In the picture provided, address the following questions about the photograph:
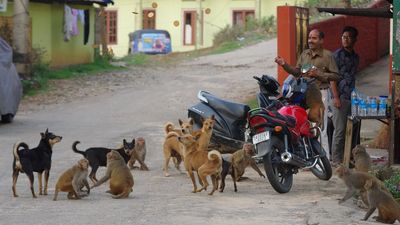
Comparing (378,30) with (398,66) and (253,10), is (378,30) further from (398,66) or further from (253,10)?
(253,10)

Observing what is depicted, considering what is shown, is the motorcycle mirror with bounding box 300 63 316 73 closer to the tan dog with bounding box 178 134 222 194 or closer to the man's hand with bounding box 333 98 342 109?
the man's hand with bounding box 333 98 342 109

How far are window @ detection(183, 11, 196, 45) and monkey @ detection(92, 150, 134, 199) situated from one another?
4095 cm

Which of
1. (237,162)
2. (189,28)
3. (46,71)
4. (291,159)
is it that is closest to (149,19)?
(189,28)

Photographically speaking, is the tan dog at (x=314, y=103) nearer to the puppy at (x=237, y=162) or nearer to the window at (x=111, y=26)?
the puppy at (x=237, y=162)

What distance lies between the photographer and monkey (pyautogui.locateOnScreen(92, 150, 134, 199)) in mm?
10414

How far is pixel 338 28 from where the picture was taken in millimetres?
23938

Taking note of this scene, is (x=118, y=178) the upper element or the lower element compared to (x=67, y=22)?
lower

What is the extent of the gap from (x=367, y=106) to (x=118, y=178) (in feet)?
11.8

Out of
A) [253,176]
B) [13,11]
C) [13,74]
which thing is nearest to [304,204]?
[253,176]

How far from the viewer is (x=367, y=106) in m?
12.2

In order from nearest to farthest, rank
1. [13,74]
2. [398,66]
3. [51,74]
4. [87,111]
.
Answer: [398,66] → [13,74] → [87,111] → [51,74]

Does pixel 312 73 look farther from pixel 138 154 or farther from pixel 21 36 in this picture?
pixel 21 36

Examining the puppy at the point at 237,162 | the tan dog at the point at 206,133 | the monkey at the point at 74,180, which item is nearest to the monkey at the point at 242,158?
the puppy at the point at 237,162

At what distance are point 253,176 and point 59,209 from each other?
11.3 feet
